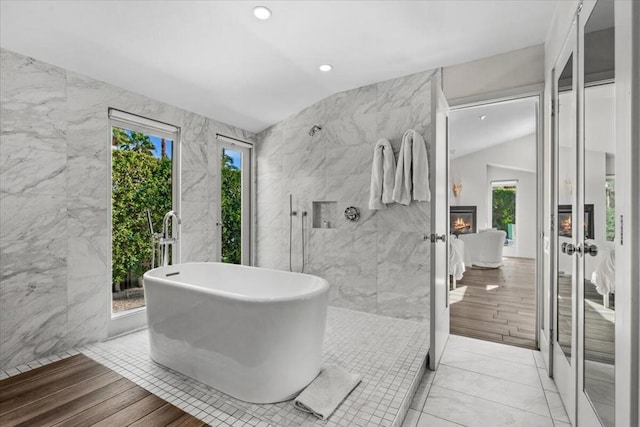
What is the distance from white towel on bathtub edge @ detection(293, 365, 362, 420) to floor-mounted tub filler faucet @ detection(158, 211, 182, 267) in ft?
5.52

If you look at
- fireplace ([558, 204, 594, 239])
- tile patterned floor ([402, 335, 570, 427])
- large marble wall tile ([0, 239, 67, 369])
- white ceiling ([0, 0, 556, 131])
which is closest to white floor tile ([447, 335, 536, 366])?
tile patterned floor ([402, 335, 570, 427])

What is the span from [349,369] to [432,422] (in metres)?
0.58

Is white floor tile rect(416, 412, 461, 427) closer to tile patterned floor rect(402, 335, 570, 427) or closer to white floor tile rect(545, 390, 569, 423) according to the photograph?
tile patterned floor rect(402, 335, 570, 427)

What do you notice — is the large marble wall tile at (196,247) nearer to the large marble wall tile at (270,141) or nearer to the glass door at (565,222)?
the large marble wall tile at (270,141)

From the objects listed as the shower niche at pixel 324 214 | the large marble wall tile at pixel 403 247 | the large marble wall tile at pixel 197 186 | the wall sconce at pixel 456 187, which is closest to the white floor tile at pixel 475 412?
the large marble wall tile at pixel 403 247

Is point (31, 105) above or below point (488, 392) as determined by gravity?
above

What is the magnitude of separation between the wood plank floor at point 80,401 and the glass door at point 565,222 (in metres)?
2.04

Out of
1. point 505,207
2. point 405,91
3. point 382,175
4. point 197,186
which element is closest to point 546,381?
point 382,175

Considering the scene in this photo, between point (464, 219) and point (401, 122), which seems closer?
point (401, 122)

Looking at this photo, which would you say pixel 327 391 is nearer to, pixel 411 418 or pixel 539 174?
pixel 411 418

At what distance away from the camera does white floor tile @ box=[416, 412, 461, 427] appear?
1.68 meters

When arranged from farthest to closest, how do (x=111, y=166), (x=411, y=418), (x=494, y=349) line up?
(x=111, y=166), (x=494, y=349), (x=411, y=418)

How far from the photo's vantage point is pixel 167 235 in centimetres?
295

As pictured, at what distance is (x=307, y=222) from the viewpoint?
3.72m
